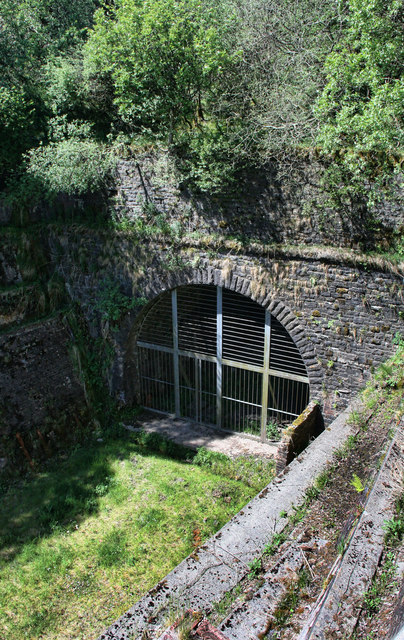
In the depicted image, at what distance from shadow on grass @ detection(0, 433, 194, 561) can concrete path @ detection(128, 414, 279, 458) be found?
287mm

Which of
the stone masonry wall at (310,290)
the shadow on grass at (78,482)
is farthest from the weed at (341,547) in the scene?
the shadow on grass at (78,482)

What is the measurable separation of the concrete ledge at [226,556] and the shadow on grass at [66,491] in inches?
149

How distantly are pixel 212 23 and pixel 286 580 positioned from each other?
28.6 ft

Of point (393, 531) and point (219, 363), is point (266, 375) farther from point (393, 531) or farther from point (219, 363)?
point (393, 531)

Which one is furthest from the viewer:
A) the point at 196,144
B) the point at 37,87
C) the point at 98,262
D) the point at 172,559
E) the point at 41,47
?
the point at 41,47

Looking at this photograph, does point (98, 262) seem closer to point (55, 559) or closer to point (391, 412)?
point (55, 559)

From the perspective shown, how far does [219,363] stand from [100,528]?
3.62 metres

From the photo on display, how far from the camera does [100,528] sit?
24.5ft

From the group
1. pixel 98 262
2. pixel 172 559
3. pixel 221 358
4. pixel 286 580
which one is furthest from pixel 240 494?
pixel 98 262

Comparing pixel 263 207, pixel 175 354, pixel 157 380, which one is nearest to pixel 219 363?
pixel 175 354

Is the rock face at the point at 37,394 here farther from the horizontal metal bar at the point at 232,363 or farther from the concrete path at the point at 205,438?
the horizontal metal bar at the point at 232,363

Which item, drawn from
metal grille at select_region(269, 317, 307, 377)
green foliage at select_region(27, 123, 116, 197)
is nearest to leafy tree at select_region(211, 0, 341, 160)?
green foliage at select_region(27, 123, 116, 197)

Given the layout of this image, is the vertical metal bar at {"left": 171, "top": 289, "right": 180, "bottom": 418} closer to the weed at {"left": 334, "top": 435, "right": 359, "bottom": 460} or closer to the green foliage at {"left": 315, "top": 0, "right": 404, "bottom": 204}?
the green foliage at {"left": 315, "top": 0, "right": 404, "bottom": 204}

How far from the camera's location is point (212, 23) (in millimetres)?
8383
